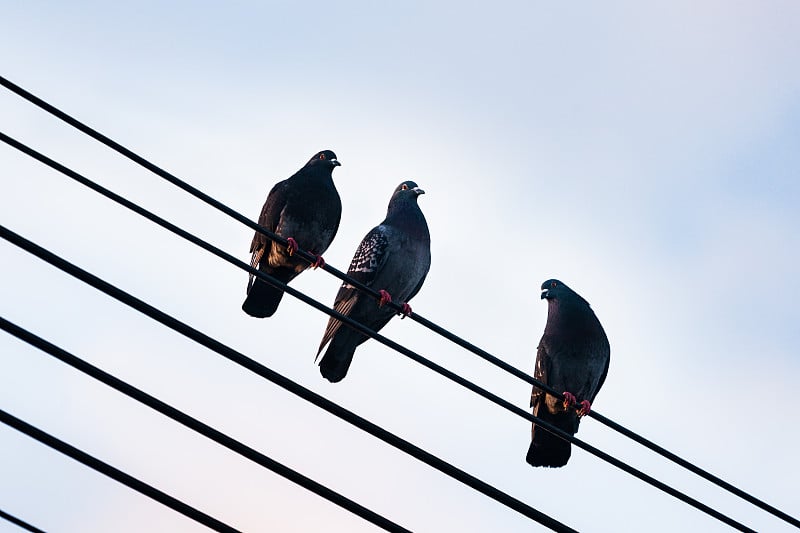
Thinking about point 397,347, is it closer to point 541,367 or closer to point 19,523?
point 19,523

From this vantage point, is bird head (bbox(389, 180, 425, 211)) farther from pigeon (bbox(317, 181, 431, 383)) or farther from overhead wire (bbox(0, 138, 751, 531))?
overhead wire (bbox(0, 138, 751, 531))

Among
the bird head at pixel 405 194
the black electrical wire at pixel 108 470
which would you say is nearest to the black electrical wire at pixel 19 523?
the black electrical wire at pixel 108 470

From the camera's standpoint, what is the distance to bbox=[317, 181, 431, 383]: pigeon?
834 centimetres

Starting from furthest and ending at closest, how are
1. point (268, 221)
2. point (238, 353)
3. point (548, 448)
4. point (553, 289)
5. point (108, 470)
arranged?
point (553, 289)
point (268, 221)
point (548, 448)
point (238, 353)
point (108, 470)

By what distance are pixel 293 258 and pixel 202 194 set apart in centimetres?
479

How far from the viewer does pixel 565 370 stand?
8086 mm

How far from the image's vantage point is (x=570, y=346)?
8164mm

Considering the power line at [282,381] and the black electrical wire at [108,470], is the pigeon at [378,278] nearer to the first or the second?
the power line at [282,381]

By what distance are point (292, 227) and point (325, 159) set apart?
887mm

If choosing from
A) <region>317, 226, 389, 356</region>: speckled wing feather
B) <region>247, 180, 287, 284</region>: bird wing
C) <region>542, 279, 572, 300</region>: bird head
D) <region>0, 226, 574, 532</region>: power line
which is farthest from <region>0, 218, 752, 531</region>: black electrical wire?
<region>542, 279, 572, 300</region>: bird head

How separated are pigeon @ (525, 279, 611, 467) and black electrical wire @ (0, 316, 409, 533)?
5069 mm

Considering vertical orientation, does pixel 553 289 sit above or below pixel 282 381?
above

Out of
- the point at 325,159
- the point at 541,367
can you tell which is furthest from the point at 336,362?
the point at 325,159

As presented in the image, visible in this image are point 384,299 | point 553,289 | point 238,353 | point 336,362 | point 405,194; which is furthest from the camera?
point 405,194
